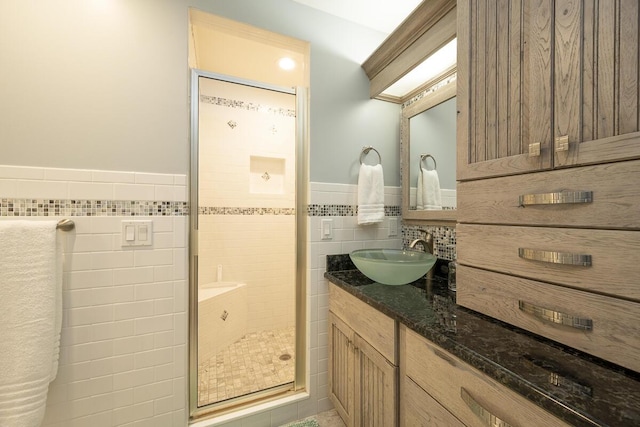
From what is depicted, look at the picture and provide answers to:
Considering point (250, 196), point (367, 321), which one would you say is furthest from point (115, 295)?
point (250, 196)

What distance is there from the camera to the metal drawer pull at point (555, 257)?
1.94 ft

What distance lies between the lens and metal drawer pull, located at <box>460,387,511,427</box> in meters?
0.56

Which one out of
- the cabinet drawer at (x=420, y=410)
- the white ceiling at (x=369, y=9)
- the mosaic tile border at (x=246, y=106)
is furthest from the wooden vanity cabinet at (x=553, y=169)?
the mosaic tile border at (x=246, y=106)

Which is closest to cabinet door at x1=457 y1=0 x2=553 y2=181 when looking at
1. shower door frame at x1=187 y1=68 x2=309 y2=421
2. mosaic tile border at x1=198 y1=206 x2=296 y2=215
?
shower door frame at x1=187 y1=68 x2=309 y2=421

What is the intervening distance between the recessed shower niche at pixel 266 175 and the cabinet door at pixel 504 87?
193 cm

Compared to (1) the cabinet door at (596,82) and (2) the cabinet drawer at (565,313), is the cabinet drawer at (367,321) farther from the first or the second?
(1) the cabinet door at (596,82)

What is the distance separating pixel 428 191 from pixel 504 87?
80 cm

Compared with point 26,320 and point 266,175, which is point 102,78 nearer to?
point 26,320

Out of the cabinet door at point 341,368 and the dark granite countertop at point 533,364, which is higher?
the dark granite countertop at point 533,364

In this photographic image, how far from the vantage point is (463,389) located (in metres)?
0.65

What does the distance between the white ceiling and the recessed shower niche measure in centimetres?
135

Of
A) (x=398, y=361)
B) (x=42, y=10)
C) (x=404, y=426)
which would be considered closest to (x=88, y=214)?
(x=42, y=10)

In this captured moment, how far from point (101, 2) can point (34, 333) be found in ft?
4.59

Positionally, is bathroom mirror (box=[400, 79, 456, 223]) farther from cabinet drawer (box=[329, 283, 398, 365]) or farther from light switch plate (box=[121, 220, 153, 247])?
light switch plate (box=[121, 220, 153, 247])
